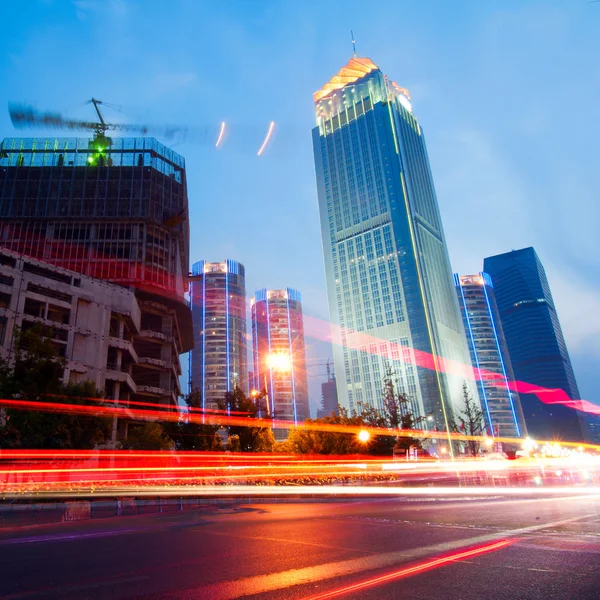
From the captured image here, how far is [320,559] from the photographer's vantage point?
20.1 ft

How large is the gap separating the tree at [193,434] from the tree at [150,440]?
0.78 metres

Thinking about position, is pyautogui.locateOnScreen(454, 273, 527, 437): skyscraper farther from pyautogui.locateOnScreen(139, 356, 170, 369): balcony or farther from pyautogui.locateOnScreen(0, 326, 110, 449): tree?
pyautogui.locateOnScreen(0, 326, 110, 449): tree

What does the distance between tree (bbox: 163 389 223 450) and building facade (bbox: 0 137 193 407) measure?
99.4ft

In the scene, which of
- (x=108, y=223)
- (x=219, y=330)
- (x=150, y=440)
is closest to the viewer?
(x=150, y=440)

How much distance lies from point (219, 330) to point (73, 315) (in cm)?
10969

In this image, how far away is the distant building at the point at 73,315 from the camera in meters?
45.6

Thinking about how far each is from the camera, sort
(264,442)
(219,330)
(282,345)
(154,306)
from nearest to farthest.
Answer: (264,442)
(154,306)
(219,330)
(282,345)

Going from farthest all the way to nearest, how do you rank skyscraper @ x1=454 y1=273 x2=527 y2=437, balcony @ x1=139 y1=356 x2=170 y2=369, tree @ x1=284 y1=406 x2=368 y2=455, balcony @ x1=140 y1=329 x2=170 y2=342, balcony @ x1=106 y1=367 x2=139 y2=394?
skyscraper @ x1=454 y1=273 x2=527 y2=437
balcony @ x1=140 y1=329 x2=170 y2=342
balcony @ x1=139 y1=356 x2=170 y2=369
balcony @ x1=106 y1=367 x2=139 y2=394
tree @ x1=284 y1=406 x2=368 y2=455

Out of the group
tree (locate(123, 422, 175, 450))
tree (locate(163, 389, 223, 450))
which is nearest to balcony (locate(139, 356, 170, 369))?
tree (locate(163, 389, 223, 450))

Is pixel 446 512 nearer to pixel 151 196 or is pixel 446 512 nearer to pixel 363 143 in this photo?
pixel 151 196

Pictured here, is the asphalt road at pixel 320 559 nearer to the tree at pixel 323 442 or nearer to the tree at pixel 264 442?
the tree at pixel 264 442

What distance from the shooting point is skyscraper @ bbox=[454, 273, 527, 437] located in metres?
161

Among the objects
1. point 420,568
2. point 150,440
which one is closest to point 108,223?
point 150,440

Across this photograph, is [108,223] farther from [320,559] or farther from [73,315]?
[320,559]
